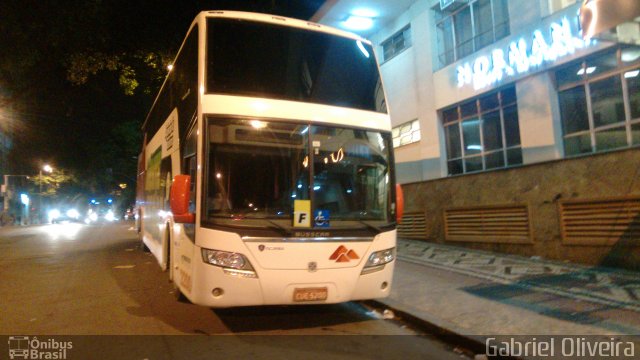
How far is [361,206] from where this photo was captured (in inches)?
234

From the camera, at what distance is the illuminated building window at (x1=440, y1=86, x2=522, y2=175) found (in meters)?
11.8

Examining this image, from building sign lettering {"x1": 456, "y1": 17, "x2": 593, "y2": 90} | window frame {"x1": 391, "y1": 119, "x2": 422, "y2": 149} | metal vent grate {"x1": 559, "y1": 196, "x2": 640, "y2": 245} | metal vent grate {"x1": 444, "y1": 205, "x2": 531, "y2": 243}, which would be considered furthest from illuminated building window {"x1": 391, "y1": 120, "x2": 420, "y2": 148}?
metal vent grate {"x1": 559, "y1": 196, "x2": 640, "y2": 245}

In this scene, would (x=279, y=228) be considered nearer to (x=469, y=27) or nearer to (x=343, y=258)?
(x=343, y=258)

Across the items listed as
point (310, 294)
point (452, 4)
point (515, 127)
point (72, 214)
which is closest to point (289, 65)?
point (310, 294)

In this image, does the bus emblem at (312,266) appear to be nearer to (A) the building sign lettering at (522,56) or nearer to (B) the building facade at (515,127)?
(B) the building facade at (515,127)

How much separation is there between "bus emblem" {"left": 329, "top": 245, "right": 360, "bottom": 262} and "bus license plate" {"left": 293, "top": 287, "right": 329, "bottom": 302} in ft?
1.26

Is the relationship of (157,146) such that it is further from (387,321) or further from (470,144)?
(470,144)

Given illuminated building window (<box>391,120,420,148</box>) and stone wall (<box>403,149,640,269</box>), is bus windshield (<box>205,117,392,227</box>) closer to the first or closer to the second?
stone wall (<box>403,149,640,269</box>)

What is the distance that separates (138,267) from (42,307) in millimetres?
3918

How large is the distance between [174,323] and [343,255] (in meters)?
2.44

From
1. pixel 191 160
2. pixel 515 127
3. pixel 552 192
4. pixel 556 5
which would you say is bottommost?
pixel 552 192

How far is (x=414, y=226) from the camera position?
1420 centimetres

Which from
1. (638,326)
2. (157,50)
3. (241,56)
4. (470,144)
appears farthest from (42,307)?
(470,144)

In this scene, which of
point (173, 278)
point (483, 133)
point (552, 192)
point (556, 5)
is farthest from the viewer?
point (483, 133)
